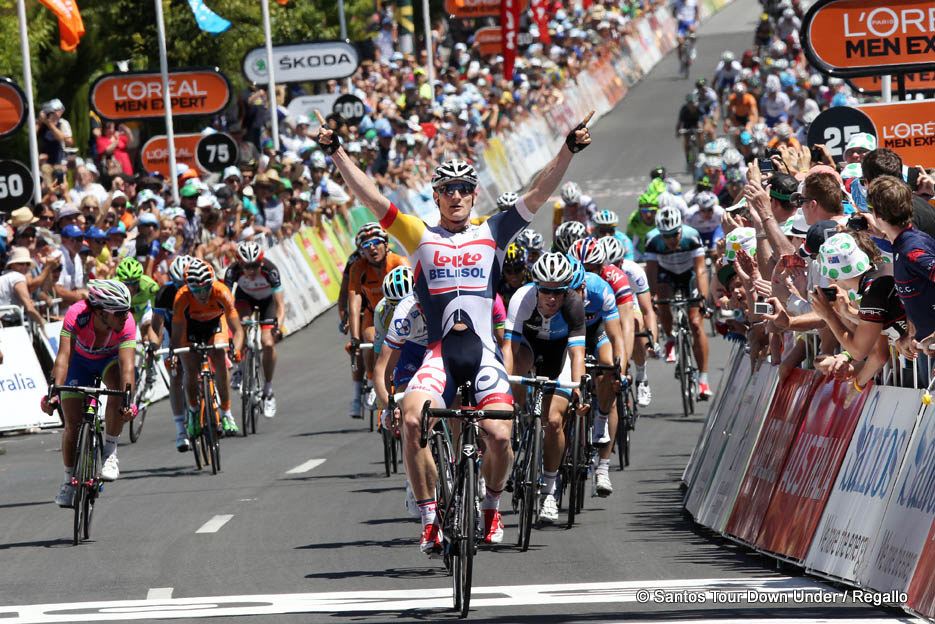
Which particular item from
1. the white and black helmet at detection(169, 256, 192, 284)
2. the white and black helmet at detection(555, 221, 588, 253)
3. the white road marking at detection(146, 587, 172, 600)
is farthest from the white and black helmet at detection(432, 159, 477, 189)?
the white and black helmet at detection(169, 256, 192, 284)

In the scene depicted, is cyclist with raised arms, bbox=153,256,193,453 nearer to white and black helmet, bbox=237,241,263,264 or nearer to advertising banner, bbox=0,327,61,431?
white and black helmet, bbox=237,241,263,264

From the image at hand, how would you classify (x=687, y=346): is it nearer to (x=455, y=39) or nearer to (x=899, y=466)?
(x=899, y=466)

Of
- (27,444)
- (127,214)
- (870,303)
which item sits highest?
(870,303)

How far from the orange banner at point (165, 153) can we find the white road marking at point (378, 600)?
20.8m

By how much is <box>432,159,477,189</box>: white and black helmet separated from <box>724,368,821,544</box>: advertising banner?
7.67 feet

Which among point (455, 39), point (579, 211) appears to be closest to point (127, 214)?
point (579, 211)

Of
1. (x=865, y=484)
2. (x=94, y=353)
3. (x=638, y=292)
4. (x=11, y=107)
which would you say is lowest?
(x=638, y=292)

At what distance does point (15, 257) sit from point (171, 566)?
9.87 metres

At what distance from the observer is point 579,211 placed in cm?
2080

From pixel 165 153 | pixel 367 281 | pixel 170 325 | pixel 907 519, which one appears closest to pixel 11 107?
pixel 170 325

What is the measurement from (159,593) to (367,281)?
25.2ft

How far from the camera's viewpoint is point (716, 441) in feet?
42.2

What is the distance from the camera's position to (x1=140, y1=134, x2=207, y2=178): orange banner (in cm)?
3039

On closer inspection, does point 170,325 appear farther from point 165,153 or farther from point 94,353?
point 165,153
